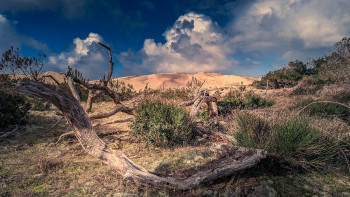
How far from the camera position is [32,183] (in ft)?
12.5

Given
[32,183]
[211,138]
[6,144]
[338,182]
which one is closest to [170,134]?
[211,138]

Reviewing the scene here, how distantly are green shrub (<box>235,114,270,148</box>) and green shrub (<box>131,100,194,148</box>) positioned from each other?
1.78 m

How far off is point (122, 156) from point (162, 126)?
8.02ft

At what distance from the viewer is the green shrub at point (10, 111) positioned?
7555 mm

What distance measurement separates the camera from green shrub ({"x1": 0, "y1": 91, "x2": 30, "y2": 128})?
7555 millimetres

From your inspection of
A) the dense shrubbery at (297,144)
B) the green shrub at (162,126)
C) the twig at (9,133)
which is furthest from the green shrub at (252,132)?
the twig at (9,133)

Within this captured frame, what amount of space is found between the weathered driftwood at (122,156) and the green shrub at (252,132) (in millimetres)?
726

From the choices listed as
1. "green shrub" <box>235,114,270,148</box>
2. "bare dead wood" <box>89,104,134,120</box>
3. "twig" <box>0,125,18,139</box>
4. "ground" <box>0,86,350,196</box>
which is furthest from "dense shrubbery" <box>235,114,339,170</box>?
"twig" <box>0,125,18,139</box>

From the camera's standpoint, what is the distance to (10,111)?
8.03m

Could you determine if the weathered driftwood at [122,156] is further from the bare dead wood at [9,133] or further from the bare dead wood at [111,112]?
the bare dead wood at [9,133]

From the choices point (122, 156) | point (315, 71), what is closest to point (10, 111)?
point (122, 156)

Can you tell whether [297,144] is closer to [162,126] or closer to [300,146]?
[300,146]

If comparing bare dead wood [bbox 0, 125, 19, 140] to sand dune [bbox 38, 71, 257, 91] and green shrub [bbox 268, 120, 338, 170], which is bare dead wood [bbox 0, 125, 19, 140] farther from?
sand dune [bbox 38, 71, 257, 91]

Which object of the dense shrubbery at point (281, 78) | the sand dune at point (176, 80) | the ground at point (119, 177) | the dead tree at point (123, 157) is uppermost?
the sand dune at point (176, 80)
